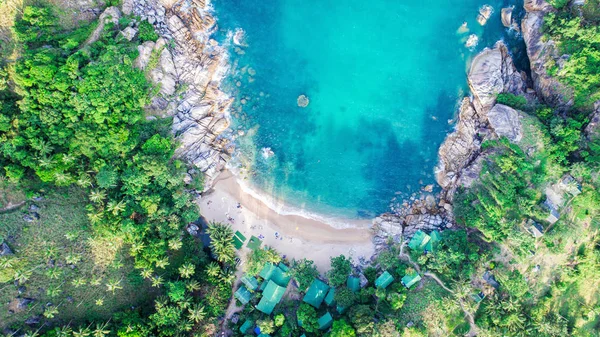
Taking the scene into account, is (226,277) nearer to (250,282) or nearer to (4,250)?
(250,282)

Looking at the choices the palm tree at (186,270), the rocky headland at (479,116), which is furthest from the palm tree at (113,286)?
the rocky headland at (479,116)

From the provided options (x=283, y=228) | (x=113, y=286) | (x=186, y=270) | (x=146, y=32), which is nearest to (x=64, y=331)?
(x=113, y=286)

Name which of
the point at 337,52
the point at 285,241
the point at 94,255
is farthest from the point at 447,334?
the point at 94,255

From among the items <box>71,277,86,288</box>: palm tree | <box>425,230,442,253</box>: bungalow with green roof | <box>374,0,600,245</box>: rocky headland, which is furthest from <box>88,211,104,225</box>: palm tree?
<box>425,230,442,253</box>: bungalow with green roof

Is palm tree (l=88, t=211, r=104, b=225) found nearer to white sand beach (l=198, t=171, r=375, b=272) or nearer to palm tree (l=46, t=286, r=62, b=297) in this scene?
palm tree (l=46, t=286, r=62, b=297)

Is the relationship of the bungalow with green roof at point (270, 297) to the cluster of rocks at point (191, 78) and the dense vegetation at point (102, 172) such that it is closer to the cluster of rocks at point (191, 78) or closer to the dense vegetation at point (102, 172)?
the dense vegetation at point (102, 172)

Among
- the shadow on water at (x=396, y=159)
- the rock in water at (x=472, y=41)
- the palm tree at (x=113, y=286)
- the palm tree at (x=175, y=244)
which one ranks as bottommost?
the palm tree at (x=113, y=286)
